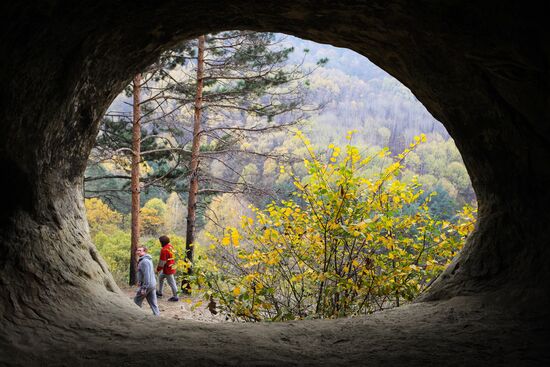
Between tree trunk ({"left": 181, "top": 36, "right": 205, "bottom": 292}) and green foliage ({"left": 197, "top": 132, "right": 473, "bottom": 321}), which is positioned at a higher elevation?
tree trunk ({"left": 181, "top": 36, "right": 205, "bottom": 292})

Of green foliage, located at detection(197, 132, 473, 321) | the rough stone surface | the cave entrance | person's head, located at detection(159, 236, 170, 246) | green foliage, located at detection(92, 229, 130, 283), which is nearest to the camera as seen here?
the rough stone surface

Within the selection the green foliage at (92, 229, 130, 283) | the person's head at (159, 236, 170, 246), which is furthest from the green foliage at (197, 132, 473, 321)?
the green foliage at (92, 229, 130, 283)

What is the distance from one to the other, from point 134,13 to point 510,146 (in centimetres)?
304

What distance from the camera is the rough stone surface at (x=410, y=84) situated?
2535 millimetres

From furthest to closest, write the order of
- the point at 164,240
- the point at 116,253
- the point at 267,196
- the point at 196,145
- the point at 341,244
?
1. the point at 116,253
2. the point at 267,196
3. the point at 196,145
4. the point at 164,240
5. the point at 341,244

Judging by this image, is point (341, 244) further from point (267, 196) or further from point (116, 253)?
point (116, 253)

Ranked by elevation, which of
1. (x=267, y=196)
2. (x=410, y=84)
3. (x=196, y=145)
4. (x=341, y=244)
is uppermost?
(x=196, y=145)

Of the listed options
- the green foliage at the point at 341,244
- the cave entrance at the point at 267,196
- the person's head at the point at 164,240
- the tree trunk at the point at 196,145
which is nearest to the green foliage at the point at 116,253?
the cave entrance at the point at 267,196

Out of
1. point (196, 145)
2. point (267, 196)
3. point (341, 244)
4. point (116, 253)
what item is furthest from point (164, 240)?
point (116, 253)

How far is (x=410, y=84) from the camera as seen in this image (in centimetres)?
405

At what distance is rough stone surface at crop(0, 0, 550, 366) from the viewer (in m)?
2.54

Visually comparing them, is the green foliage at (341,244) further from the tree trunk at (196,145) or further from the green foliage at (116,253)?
the green foliage at (116,253)

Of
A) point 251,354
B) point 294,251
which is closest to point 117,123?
point 294,251

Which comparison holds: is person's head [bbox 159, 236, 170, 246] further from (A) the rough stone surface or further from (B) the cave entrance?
(A) the rough stone surface
